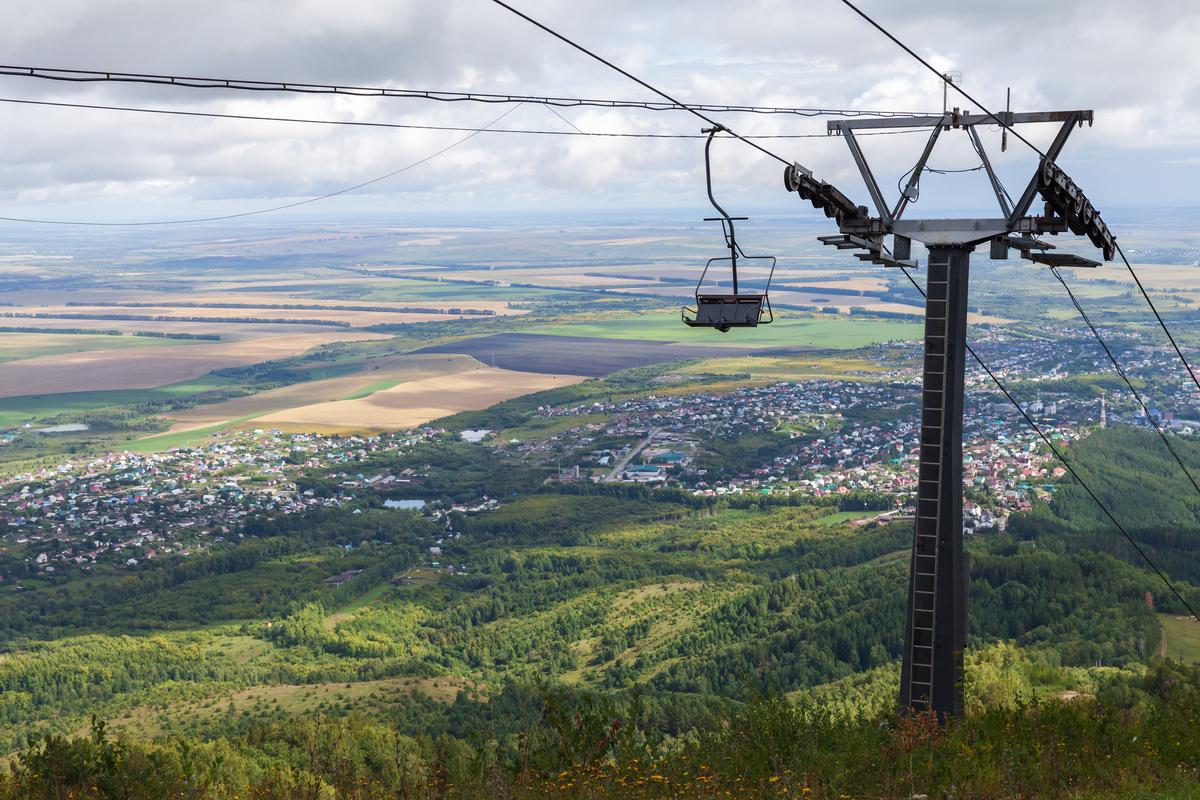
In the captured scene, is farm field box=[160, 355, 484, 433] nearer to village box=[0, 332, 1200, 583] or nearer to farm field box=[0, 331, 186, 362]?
village box=[0, 332, 1200, 583]

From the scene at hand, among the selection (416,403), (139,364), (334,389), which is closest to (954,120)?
(416,403)

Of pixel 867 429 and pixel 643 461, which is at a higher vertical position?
pixel 867 429

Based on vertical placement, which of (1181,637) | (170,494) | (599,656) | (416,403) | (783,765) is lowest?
(170,494)

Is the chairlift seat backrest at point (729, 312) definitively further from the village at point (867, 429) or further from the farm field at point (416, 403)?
the farm field at point (416, 403)

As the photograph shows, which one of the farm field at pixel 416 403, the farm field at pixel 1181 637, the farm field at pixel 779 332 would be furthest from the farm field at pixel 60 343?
the farm field at pixel 1181 637

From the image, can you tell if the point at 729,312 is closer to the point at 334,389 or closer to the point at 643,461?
the point at 643,461

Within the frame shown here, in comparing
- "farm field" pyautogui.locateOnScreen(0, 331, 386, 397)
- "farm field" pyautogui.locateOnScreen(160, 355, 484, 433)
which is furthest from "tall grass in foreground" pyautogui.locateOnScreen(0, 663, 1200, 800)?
"farm field" pyautogui.locateOnScreen(0, 331, 386, 397)
